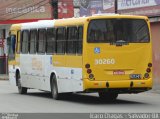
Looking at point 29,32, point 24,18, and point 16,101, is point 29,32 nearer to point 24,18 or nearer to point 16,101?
point 16,101

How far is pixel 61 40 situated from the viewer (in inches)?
844

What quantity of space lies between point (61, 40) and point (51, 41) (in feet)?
3.15

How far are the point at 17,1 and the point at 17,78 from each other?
37.8m

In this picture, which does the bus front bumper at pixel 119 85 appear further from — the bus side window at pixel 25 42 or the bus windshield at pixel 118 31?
the bus side window at pixel 25 42

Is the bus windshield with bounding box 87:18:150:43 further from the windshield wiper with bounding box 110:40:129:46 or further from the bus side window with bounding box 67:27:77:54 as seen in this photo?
the bus side window with bounding box 67:27:77:54

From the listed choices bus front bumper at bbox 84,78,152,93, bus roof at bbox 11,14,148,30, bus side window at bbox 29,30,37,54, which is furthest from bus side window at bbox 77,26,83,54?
bus side window at bbox 29,30,37,54

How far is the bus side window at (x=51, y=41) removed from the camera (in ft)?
72.6

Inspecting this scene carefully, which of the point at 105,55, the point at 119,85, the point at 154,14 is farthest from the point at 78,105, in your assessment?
the point at 154,14

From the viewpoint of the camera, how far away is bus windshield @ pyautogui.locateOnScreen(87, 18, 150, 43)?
19.6 m

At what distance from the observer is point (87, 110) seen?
17594mm

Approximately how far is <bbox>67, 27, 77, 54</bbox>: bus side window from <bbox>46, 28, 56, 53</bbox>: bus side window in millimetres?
1340

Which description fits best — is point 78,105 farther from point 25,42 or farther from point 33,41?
point 25,42

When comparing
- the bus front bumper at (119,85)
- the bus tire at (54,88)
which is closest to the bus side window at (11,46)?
the bus tire at (54,88)

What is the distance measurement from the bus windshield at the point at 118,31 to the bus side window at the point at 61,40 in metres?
1.92
